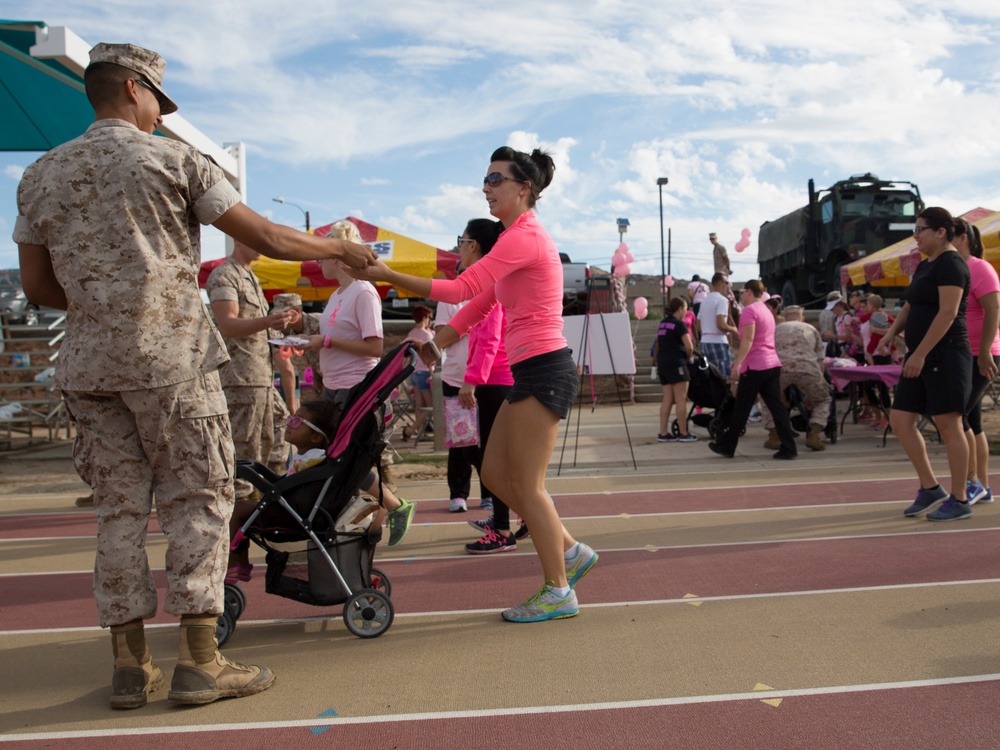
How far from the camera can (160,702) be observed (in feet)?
11.5

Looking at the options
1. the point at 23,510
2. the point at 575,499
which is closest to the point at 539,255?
the point at 575,499

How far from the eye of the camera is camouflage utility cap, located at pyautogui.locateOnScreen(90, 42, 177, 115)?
3.27 metres

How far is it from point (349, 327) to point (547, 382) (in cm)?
192

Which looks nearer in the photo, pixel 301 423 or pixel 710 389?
pixel 301 423

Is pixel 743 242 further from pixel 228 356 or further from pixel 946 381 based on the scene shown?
pixel 228 356

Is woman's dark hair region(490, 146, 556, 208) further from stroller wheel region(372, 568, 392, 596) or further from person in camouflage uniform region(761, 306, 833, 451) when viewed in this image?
person in camouflage uniform region(761, 306, 833, 451)

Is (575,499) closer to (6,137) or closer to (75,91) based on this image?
(75,91)

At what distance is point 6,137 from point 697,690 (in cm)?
1115

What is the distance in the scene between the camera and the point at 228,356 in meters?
3.44

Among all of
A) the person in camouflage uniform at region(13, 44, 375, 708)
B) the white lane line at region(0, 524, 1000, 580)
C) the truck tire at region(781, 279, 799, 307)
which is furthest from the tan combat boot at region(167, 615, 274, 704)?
the truck tire at region(781, 279, 799, 307)

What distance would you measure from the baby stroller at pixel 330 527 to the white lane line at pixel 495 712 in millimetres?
917

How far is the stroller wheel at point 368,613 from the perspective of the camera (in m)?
4.19

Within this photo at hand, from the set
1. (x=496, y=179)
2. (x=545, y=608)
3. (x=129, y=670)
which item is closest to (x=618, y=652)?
(x=545, y=608)

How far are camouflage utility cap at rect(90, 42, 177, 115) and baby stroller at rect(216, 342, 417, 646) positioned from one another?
155cm
